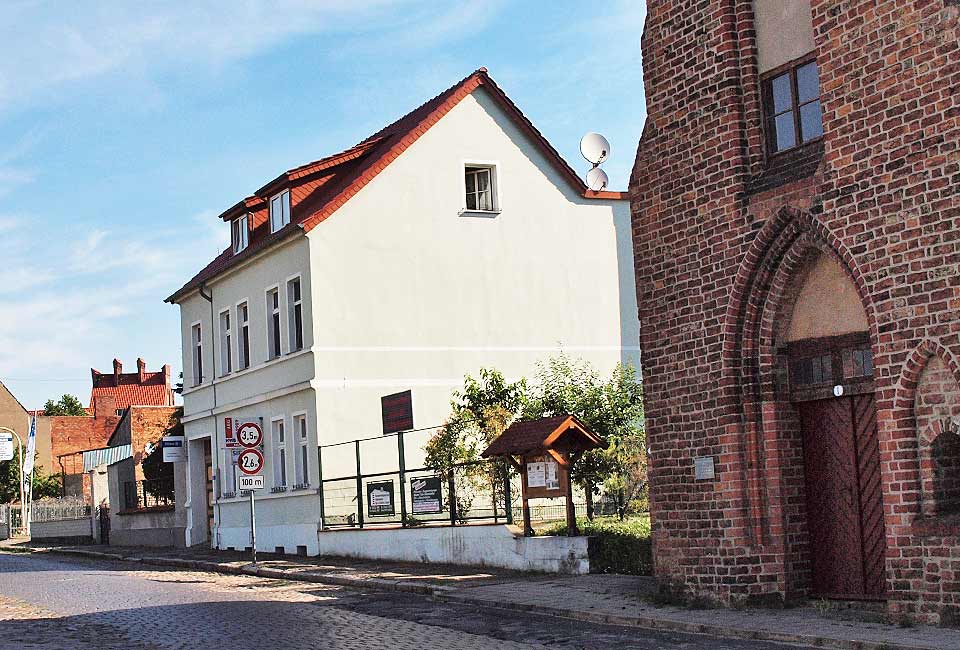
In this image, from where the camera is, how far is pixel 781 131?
49.8 feet

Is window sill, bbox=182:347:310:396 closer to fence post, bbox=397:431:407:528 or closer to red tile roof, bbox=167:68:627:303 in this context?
→ red tile roof, bbox=167:68:627:303

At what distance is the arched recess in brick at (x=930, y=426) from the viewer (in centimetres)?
1260

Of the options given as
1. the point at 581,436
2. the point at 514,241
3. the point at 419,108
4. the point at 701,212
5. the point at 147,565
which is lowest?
the point at 147,565

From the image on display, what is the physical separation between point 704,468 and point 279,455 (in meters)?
18.0

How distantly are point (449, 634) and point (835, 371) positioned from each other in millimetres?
5271

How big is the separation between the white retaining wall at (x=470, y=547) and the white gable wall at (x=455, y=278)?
3461 millimetres

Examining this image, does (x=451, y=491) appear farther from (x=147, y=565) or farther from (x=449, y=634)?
(x=147, y=565)

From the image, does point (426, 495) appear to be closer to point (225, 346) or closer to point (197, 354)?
point (225, 346)

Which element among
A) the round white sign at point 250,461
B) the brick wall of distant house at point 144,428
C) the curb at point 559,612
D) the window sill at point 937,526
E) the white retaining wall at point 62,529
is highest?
the brick wall of distant house at point 144,428

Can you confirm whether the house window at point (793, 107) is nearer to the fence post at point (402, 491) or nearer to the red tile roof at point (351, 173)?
the fence post at point (402, 491)

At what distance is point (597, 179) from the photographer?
32969 mm

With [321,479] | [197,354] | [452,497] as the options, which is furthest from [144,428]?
[452,497]

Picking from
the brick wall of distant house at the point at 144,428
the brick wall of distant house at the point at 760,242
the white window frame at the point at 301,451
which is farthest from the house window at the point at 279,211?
the brick wall of distant house at the point at 760,242

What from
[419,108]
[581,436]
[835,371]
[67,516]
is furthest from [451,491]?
[67,516]
